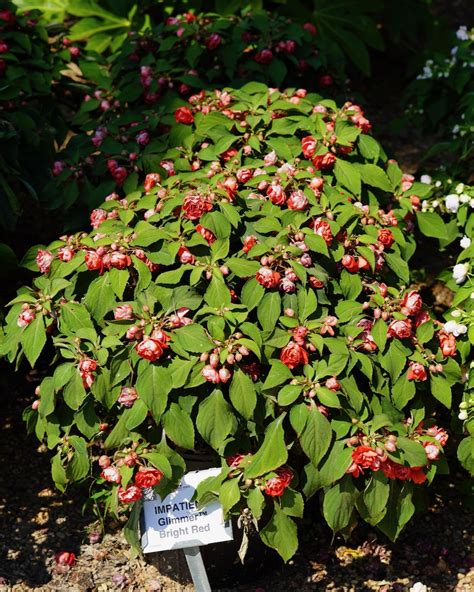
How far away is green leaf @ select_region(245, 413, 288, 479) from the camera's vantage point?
2.48 metres

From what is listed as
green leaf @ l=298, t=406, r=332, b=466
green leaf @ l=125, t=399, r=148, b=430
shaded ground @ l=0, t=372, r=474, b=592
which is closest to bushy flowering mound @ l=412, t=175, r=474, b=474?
shaded ground @ l=0, t=372, r=474, b=592

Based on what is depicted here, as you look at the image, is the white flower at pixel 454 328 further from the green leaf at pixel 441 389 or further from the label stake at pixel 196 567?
the label stake at pixel 196 567

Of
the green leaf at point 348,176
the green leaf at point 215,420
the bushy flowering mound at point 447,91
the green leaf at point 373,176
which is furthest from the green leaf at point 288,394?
the bushy flowering mound at point 447,91

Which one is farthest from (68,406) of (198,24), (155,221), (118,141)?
(198,24)

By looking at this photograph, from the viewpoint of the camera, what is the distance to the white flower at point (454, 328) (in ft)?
9.30

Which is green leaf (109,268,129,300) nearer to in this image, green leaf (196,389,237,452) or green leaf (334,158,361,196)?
green leaf (196,389,237,452)

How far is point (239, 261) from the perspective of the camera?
2.66m

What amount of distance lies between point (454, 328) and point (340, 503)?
672 mm

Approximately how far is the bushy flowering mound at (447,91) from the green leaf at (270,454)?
1.64 m

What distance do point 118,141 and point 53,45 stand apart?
2.85 feet

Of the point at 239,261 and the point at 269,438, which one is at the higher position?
the point at 239,261

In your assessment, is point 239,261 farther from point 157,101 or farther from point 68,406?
point 157,101

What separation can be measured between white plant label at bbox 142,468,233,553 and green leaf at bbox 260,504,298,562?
0.13 m

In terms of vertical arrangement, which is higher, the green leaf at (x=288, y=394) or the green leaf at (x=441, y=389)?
the green leaf at (x=288, y=394)
